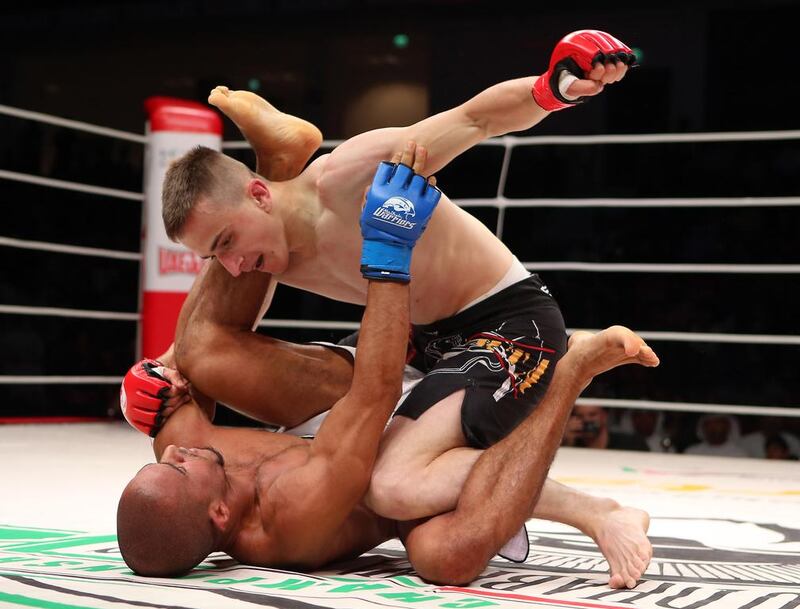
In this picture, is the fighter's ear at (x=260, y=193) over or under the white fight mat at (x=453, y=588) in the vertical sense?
over

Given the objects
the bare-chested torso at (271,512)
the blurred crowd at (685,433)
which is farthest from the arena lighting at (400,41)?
the bare-chested torso at (271,512)

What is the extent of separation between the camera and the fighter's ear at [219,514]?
1531 mm

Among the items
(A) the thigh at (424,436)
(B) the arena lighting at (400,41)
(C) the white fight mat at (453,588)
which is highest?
(B) the arena lighting at (400,41)

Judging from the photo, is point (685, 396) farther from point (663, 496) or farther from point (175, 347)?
point (175, 347)

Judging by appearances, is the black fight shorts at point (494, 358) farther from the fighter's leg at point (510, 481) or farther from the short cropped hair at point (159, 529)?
the short cropped hair at point (159, 529)

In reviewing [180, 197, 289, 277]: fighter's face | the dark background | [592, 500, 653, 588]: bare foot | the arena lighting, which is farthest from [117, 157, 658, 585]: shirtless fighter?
the arena lighting

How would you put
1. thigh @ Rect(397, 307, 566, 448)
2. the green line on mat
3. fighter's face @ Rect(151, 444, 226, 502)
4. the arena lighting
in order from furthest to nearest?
1. the arena lighting
2. thigh @ Rect(397, 307, 566, 448)
3. fighter's face @ Rect(151, 444, 226, 502)
4. the green line on mat

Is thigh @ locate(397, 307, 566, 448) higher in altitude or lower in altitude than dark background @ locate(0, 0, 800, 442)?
lower

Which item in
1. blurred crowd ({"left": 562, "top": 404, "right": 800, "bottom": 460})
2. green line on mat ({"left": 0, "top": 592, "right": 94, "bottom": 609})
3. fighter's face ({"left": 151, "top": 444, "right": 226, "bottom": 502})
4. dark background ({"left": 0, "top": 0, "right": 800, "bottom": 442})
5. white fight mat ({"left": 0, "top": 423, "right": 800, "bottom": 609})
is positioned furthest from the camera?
dark background ({"left": 0, "top": 0, "right": 800, "bottom": 442})

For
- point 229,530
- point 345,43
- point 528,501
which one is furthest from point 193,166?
point 345,43

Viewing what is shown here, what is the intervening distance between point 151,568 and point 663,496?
1.55 meters

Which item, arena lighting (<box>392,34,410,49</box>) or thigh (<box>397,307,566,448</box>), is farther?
arena lighting (<box>392,34,410,49</box>)

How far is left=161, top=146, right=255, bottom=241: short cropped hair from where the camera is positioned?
5.71ft

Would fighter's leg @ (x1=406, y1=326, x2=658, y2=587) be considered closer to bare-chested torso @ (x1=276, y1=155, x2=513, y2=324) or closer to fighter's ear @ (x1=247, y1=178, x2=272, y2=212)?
bare-chested torso @ (x1=276, y1=155, x2=513, y2=324)
